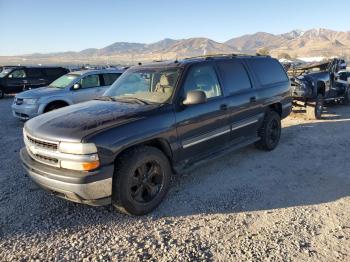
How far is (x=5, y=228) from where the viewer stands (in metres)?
3.96

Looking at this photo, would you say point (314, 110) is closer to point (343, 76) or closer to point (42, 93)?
point (343, 76)

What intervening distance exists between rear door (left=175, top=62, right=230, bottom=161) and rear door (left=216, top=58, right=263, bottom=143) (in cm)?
19

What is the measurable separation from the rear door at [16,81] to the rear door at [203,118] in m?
16.2

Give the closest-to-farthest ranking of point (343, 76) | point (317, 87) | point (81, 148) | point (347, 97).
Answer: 1. point (81, 148)
2. point (317, 87)
3. point (347, 97)
4. point (343, 76)

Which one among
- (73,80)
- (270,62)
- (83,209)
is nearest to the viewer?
(83,209)

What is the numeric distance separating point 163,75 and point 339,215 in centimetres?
297

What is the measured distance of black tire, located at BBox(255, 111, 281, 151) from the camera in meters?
6.51

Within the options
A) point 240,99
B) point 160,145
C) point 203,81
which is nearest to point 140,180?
point 160,145

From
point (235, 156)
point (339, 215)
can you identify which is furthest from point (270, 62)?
point (339, 215)

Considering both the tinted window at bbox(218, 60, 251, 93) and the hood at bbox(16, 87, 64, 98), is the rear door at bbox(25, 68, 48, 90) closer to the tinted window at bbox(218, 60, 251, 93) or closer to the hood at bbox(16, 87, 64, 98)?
the hood at bbox(16, 87, 64, 98)

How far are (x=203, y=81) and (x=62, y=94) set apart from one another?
6.13 metres

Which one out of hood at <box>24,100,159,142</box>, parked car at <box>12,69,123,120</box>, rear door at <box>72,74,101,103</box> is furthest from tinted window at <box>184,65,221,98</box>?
rear door at <box>72,74,101,103</box>

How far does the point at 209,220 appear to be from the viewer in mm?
4066

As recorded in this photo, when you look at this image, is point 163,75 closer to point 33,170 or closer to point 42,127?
A: point 42,127
